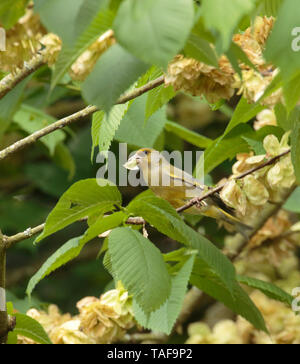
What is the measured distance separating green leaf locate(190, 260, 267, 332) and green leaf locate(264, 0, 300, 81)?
2.72ft

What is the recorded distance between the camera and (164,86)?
1312mm

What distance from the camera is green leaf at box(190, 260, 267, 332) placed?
153cm

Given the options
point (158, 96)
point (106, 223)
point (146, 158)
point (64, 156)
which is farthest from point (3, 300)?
point (64, 156)

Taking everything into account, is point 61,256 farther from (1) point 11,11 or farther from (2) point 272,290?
(1) point 11,11

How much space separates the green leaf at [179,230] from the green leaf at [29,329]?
1.46 ft

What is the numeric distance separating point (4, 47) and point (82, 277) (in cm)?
247

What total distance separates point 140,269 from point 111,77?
48 centimetres

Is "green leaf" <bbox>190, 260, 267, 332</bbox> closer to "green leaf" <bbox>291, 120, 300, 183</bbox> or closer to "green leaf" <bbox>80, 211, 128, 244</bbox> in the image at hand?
"green leaf" <bbox>80, 211, 128, 244</bbox>

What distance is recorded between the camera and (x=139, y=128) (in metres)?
2.00

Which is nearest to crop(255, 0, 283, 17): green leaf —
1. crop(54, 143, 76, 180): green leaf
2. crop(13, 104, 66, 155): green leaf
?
crop(13, 104, 66, 155): green leaf

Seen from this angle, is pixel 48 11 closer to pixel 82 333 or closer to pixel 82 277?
pixel 82 333

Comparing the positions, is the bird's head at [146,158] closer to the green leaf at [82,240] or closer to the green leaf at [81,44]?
the green leaf at [82,240]

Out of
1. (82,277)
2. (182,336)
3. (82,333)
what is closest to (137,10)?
(82,333)

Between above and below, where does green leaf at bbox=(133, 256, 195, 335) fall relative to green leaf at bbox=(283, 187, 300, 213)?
below
